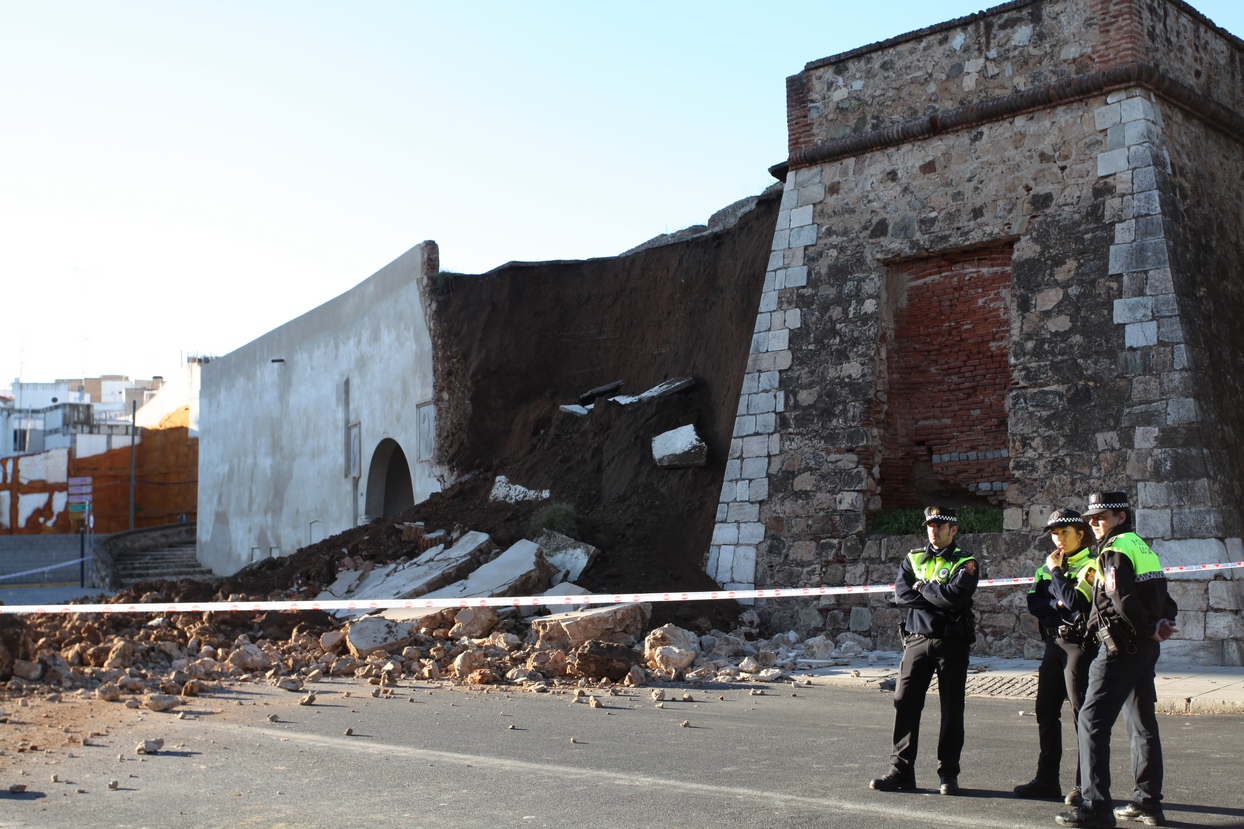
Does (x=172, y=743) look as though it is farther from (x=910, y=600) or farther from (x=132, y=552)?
(x=132, y=552)

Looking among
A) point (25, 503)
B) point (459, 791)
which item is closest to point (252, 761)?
point (459, 791)

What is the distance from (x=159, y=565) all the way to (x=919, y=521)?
85.4ft

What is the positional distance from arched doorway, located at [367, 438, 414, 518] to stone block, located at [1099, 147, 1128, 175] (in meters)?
14.2

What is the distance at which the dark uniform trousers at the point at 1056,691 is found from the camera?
6.10m

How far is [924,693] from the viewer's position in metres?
6.40

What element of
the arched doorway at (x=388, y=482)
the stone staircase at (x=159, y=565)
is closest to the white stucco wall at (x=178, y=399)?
the stone staircase at (x=159, y=565)

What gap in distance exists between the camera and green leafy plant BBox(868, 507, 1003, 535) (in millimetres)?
13141

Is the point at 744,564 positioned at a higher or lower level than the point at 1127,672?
higher

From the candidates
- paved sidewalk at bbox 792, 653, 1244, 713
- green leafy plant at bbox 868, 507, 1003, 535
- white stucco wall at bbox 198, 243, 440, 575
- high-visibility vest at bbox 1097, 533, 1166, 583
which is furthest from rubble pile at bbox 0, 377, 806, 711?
high-visibility vest at bbox 1097, 533, 1166, 583

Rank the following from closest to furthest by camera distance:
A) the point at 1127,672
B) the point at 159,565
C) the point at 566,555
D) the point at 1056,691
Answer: the point at 1127,672, the point at 1056,691, the point at 566,555, the point at 159,565

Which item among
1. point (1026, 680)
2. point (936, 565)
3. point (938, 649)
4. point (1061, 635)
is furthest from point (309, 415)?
point (1061, 635)

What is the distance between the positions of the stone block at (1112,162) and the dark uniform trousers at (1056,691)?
771 cm

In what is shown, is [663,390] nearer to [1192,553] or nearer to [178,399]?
[1192,553]

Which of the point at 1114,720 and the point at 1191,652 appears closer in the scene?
the point at 1114,720
